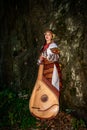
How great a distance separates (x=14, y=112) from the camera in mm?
8406

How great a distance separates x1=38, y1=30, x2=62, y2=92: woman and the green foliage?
1555 millimetres

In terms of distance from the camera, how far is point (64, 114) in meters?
8.20

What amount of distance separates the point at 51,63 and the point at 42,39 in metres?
1.66

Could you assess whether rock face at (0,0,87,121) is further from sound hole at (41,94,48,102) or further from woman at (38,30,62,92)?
sound hole at (41,94,48,102)

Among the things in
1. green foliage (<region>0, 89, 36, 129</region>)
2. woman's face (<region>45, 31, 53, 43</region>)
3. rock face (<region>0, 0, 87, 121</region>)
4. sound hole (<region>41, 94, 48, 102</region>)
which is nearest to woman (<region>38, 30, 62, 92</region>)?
woman's face (<region>45, 31, 53, 43</region>)

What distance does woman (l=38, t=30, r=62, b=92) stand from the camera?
724cm

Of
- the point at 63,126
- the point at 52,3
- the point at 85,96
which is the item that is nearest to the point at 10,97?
the point at 63,126

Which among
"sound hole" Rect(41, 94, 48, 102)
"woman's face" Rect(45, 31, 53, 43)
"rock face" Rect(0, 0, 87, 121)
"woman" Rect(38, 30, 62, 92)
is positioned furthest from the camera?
"rock face" Rect(0, 0, 87, 121)

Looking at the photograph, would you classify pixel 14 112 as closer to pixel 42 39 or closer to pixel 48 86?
pixel 48 86

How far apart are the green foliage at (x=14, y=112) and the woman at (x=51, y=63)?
1555 mm

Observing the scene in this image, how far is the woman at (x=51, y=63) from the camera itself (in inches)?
285

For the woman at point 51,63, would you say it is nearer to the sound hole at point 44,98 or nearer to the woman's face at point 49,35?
the woman's face at point 49,35

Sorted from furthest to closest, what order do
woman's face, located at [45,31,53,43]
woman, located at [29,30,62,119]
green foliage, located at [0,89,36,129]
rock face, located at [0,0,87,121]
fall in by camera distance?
green foliage, located at [0,89,36,129]
rock face, located at [0,0,87,121]
woman's face, located at [45,31,53,43]
woman, located at [29,30,62,119]

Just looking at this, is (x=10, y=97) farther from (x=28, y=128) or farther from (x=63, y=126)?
(x=63, y=126)
